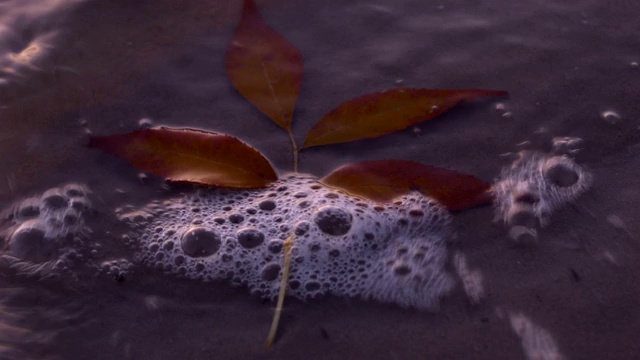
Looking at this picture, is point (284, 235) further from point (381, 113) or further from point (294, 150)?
point (381, 113)

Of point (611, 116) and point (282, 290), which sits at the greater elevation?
point (611, 116)

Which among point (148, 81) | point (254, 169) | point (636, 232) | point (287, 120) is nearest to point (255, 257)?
point (254, 169)

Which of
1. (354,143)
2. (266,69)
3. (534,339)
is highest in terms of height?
(266,69)

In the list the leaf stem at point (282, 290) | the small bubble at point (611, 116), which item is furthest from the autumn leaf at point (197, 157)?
the small bubble at point (611, 116)

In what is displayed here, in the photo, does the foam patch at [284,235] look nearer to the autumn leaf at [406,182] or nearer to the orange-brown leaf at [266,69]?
the autumn leaf at [406,182]

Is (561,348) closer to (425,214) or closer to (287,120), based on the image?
(425,214)

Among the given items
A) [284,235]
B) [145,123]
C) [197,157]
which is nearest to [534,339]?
[284,235]
